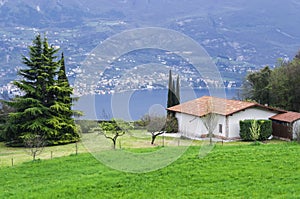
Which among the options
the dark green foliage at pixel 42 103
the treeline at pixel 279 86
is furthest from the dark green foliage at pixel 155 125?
the treeline at pixel 279 86

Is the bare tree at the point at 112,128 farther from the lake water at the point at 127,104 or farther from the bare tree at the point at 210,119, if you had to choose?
the bare tree at the point at 210,119

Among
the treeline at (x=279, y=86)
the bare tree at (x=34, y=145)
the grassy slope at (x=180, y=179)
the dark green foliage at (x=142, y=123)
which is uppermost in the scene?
the treeline at (x=279, y=86)

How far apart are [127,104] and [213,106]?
1244 cm

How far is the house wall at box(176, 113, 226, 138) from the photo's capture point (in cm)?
3179

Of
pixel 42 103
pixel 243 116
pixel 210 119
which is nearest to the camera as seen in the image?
pixel 210 119

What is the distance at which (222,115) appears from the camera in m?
31.3

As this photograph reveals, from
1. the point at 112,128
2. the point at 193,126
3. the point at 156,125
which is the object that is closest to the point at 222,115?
the point at 193,126

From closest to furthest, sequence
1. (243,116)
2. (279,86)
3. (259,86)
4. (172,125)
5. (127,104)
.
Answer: (127,104) < (243,116) < (172,125) < (279,86) < (259,86)

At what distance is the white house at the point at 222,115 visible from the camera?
31.3m

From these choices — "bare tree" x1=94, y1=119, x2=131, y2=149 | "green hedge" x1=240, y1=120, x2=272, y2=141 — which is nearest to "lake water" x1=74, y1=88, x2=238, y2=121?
"bare tree" x1=94, y1=119, x2=131, y2=149

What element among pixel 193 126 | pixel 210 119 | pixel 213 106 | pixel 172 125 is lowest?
pixel 193 126

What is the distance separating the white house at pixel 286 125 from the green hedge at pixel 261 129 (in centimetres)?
79

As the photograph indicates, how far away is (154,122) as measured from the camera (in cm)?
3109

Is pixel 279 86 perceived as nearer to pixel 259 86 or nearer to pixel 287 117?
pixel 259 86
